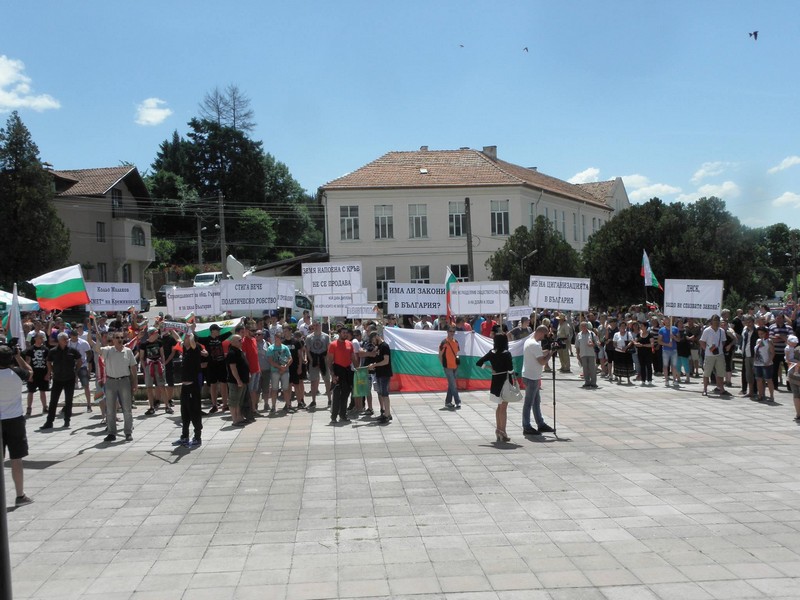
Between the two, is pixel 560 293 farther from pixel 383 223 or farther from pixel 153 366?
pixel 383 223

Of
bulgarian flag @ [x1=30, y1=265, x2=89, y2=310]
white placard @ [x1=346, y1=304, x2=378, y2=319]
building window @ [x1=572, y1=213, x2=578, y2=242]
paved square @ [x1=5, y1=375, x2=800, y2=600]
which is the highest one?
building window @ [x1=572, y1=213, x2=578, y2=242]

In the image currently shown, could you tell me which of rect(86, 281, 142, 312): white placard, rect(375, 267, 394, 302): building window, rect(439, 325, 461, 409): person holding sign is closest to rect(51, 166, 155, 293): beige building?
rect(375, 267, 394, 302): building window

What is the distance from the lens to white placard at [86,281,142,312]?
19.7m

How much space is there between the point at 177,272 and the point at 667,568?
196ft

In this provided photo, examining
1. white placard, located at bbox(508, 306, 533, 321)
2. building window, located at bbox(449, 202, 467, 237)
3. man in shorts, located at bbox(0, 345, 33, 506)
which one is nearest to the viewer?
man in shorts, located at bbox(0, 345, 33, 506)

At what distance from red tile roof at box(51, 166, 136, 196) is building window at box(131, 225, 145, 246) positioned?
3.91 metres

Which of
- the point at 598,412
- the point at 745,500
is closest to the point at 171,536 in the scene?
the point at 745,500

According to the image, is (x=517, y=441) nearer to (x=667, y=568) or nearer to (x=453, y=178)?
(x=667, y=568)

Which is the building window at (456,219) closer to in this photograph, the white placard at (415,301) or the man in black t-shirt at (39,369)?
the white placard at (415,301)

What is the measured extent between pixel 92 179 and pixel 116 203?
2.54 metres

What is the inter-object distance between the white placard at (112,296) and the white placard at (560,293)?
33.8 ft

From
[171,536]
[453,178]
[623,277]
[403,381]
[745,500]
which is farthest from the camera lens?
[453,178]

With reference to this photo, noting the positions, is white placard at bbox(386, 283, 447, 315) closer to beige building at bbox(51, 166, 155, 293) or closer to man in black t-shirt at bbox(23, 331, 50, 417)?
man in black t-shirt at bbox(23, 331, 50, 417)

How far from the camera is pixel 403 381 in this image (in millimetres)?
17531
